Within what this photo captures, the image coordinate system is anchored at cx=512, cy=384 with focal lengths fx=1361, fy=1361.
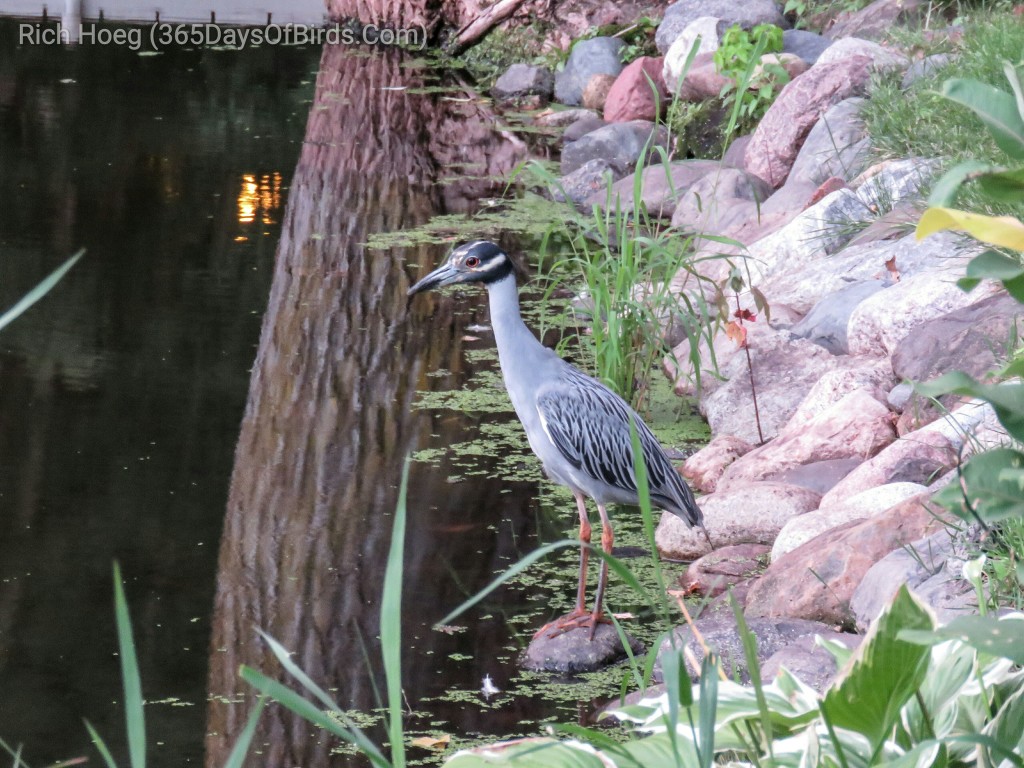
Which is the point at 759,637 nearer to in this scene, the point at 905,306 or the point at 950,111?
the point at 905,306

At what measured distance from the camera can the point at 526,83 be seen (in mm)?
11797

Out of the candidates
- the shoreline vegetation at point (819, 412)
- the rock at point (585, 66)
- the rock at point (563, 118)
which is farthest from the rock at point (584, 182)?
the rock at point (585, 66)

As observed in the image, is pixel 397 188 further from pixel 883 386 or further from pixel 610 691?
pixel 610 691

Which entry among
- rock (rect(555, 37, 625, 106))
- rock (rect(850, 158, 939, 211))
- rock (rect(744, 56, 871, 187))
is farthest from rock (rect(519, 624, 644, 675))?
rock (rect(555, 37, 625, 106))

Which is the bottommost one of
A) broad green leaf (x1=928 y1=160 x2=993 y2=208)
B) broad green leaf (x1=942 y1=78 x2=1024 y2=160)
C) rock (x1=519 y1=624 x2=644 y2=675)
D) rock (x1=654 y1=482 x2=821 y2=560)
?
rock (x1=519 y1=624 x2=644 y2=675)

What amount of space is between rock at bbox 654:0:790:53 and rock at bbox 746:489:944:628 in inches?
272

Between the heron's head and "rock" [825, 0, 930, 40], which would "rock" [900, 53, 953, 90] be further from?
the heron's head

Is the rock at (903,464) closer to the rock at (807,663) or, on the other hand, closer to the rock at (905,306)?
the rock at (905,306)

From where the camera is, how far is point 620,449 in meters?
3.77

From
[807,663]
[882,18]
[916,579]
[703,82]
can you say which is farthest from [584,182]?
[807,663]

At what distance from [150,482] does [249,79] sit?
8.17m

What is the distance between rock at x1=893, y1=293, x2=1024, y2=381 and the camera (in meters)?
4.19

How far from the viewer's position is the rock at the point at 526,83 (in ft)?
38.6

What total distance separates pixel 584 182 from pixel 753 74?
126 cm
